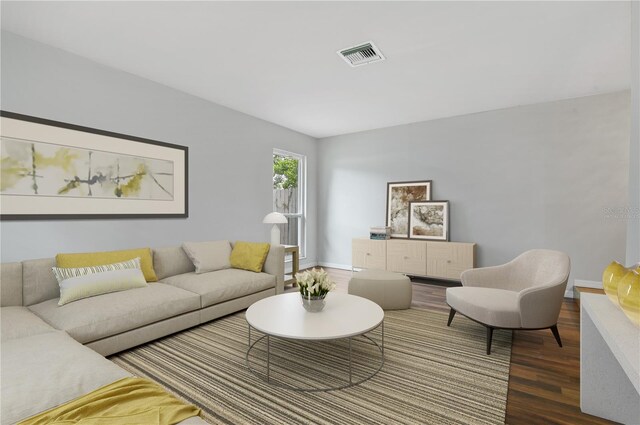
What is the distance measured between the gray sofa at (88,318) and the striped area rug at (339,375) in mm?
213

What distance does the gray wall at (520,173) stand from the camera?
4043 millimetres

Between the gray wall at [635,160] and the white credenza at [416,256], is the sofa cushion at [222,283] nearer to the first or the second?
the white credenza at [416,256]

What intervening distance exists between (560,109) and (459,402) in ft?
14.2

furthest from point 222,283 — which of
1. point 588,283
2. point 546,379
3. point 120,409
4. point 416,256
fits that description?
point 588,283

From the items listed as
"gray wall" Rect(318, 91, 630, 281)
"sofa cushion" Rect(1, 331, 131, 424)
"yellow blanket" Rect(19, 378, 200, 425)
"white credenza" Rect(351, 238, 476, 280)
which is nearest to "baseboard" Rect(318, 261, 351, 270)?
"white credenza" Rect(351, 238, 476, 280)

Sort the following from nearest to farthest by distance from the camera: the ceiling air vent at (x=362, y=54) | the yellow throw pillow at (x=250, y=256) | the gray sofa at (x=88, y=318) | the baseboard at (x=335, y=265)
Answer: the gray sofa at (x=88, y=318) < the ceiling air vent at (x=362, y=54) < the yellow throw pillow at (x=250, y=256) < the baseboard at (x=335, y=265)

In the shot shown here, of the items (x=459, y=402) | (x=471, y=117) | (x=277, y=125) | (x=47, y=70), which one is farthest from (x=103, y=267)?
(x=471, y=117)

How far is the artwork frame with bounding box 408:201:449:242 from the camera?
199 inches

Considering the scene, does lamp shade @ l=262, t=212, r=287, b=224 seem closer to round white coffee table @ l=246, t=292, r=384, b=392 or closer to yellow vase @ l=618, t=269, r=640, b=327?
round white coffee table @ l=246, t=292, r=384, b=392

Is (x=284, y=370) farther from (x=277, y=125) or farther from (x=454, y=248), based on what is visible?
(x=277, y=125)

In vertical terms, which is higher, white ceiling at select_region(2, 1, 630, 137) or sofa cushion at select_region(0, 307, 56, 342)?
white ceiling at select_region(2, 1, 630, 137)

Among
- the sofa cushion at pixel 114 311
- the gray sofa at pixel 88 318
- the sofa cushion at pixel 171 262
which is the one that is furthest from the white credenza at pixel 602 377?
the sofa cushion at pixel 171 262

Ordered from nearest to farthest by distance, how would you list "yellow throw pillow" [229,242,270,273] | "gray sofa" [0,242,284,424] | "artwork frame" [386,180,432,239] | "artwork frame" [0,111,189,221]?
1. "gray sofa" [0,242,284,424]
2. "artwork frame" [0,111,189,221]
3. "yellow throw pillow" [229,242,270,273]
4. "artwork frame" [386,180,432,239]

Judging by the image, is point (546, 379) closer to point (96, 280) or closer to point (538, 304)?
point (538, 304)
